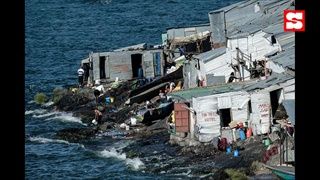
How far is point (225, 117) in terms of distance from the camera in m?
46.9

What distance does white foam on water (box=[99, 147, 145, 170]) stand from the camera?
47.8 metres

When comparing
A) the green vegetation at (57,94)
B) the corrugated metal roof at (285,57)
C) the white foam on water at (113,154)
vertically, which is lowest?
the white foam on water at (113,154)

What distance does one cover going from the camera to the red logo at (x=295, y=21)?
552 cm

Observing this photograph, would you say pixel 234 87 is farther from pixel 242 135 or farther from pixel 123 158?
pixel 123 158

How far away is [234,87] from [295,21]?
4279 centimetres

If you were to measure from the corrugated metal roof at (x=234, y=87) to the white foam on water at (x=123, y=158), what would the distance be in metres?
3.93

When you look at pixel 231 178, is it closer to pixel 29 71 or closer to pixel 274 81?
pixel 274 81

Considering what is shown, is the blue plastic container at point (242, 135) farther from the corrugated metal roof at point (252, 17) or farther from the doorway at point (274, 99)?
the corrugated metal roof at point (252, 17)

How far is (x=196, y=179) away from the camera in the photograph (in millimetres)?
42594

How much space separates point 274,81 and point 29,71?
47.1m

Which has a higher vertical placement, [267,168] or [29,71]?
[29,71]

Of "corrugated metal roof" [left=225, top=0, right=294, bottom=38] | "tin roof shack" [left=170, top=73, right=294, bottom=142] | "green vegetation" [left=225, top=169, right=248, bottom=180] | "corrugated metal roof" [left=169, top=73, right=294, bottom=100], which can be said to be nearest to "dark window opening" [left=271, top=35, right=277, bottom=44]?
"corrugated metal roof" [left=225, top=0, right=294, bottom=38]

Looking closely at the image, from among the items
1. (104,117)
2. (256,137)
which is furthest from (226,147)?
(104,117)

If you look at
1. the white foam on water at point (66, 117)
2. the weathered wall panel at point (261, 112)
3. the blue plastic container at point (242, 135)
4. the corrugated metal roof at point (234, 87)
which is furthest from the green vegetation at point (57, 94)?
the weathered wall panel at point (261, 112)
